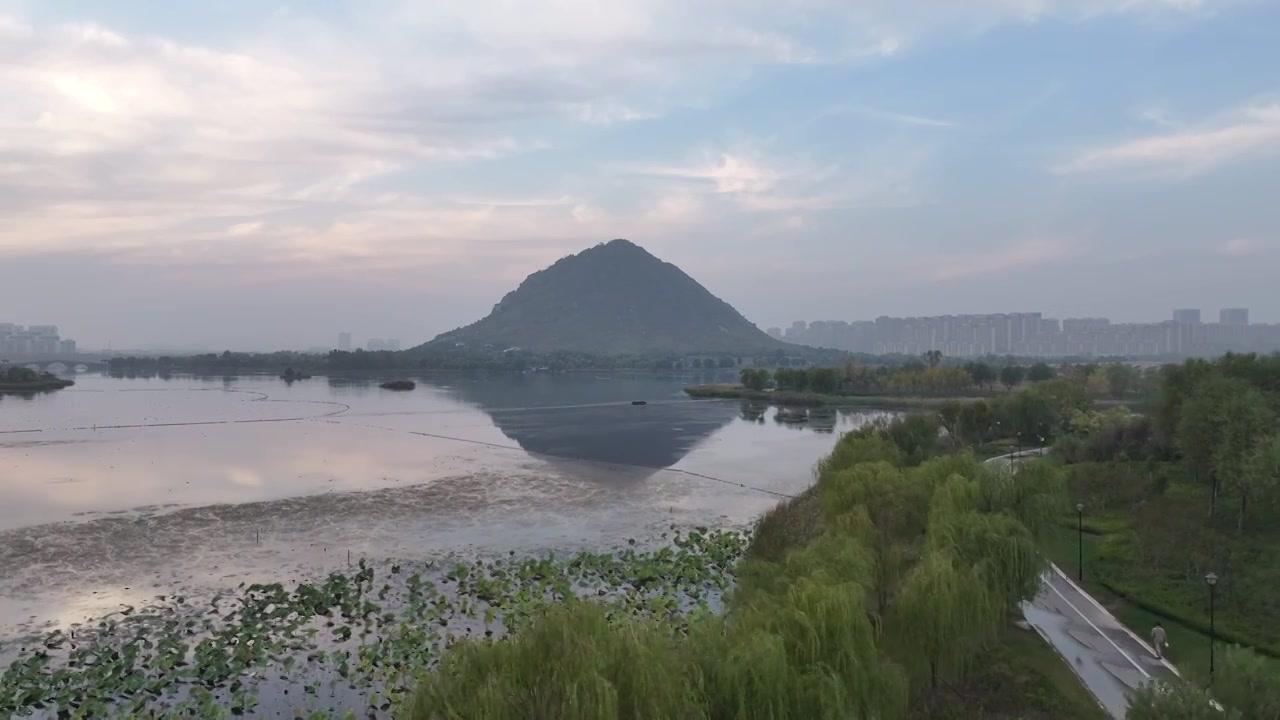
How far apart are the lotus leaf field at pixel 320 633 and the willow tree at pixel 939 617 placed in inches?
234

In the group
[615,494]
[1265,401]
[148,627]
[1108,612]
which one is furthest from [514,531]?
[1265,401]

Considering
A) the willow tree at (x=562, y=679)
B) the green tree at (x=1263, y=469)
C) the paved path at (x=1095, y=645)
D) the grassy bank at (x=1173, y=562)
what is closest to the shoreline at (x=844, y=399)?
the grassy bank at (x=1173, y=562)

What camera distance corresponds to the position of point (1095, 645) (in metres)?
16.2

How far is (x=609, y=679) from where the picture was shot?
906cm

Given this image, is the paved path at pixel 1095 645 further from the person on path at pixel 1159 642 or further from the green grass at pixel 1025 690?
the green grass at pixel 1025 690

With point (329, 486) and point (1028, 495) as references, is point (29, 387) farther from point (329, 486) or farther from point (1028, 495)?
point (1028, 495)

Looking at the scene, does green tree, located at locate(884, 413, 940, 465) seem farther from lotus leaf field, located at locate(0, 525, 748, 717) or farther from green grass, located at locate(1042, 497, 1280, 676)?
lotus leaf field, located at locate(0, 525, 748, 717)

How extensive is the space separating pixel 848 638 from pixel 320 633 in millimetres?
12553

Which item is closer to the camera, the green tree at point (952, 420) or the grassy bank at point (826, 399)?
the green tree at point (952, 420)

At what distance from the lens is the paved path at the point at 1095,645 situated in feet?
46.5

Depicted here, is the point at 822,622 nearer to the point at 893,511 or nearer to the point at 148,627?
the point at 893,511

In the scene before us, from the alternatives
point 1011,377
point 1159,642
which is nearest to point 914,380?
point 1011,377

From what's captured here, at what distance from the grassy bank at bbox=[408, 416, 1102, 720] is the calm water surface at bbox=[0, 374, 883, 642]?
1101cm

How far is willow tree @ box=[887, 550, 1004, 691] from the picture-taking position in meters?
13.5
